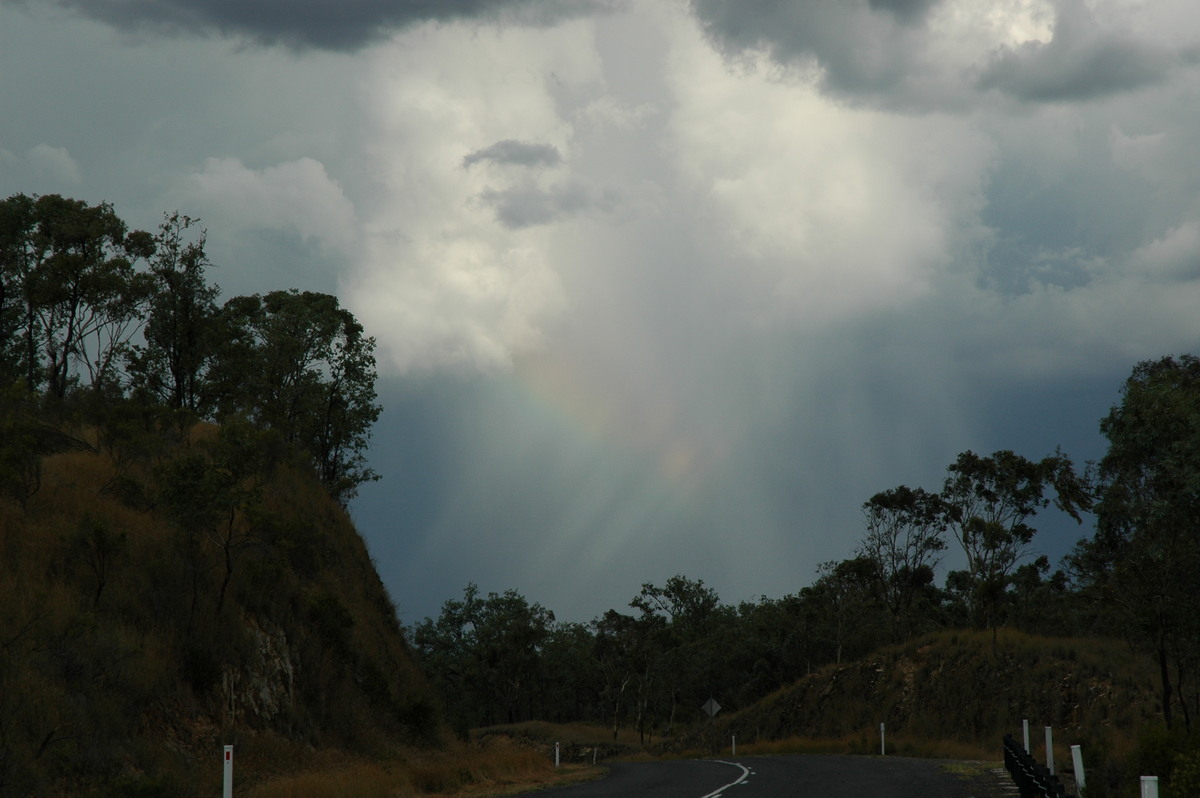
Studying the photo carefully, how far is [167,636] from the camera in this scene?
22.4m

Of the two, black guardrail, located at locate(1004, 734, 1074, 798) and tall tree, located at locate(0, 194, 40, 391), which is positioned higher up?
tall tree, located at locate(0, 194, 40, 391)

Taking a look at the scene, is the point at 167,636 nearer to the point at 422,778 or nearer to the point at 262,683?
the point at 262,683

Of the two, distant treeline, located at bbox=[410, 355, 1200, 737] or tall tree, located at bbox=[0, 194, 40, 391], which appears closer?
distant treeline, located at bbox=[410, 355, 1200, 737]

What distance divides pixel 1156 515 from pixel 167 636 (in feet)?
67.7

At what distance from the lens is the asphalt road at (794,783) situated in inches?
762

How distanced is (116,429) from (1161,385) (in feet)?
93.1

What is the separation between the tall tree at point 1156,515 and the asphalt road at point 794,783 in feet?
Result: 18.9

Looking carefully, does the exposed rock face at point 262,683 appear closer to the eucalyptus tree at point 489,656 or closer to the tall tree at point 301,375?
the tall tree at point 301,375

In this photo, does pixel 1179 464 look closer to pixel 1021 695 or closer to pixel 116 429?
pixel 116 429

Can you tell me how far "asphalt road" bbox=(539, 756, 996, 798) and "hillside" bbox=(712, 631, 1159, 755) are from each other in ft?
56.1

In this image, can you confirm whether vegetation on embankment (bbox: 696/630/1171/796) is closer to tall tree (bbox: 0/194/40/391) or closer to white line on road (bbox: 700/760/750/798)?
white line on road (bbox: 700/760/750/798)

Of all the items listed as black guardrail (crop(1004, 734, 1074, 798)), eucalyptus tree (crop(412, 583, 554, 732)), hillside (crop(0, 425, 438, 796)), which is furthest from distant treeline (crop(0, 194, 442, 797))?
eucalyptus tree (crop(412, 583, 554, 732))

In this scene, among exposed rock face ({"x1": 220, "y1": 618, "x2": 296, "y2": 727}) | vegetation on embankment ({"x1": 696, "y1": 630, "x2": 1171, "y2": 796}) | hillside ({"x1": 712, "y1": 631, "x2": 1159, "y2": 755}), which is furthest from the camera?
hillside ({"x1": 712, "y1": 631, "x2": 1159, "y2": 755})

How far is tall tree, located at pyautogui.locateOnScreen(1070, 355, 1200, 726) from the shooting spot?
1969 centimetres
